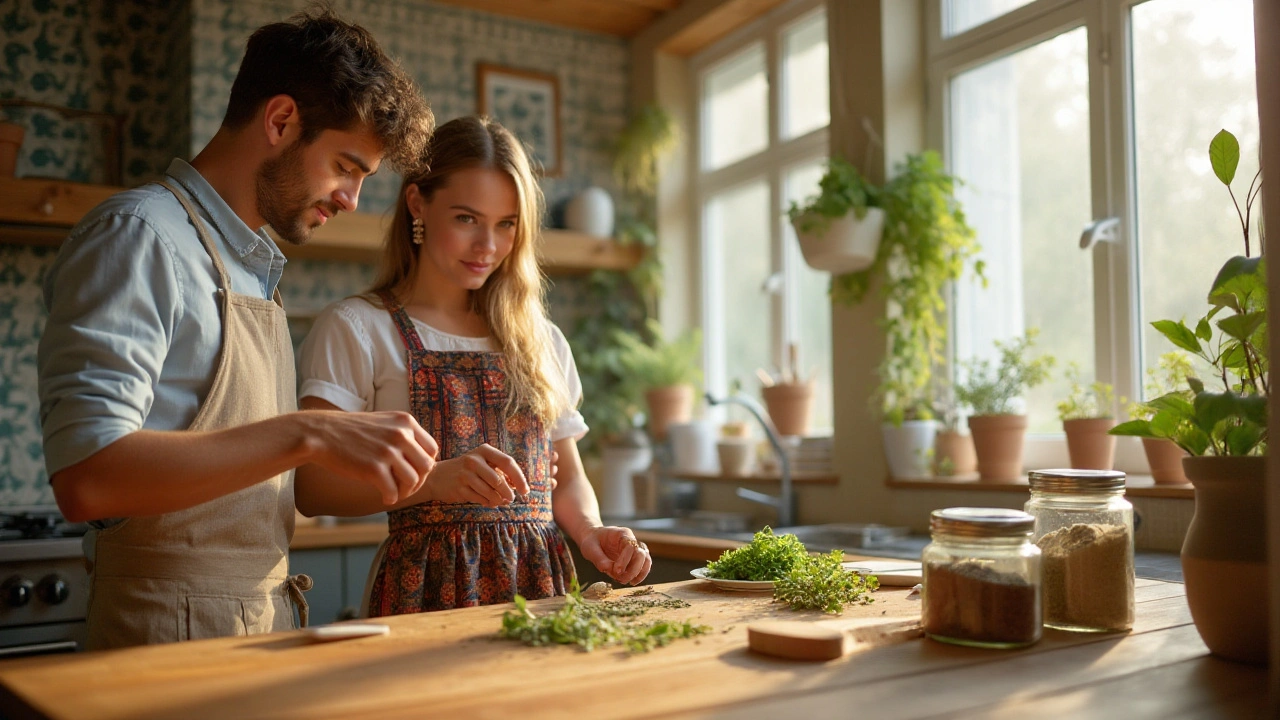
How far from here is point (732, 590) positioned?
1.48 metres

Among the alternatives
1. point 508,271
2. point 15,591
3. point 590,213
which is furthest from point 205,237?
point 590,213

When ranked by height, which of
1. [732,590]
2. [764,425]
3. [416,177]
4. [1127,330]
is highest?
[416,177]

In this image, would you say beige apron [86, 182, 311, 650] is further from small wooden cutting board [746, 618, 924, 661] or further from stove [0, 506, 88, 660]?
stove [0, 506, 88, 660]

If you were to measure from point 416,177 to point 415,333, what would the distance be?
0.29 meters

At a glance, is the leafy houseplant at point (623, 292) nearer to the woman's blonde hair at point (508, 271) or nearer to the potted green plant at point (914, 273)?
the potted green plant at point (914, 273)

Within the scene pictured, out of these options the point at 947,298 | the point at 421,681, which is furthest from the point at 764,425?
the point at 421,681

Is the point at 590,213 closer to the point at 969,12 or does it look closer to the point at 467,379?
the point at 969,12

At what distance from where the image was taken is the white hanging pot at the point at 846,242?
2941 millimetres

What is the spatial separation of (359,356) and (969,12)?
7.42 ft

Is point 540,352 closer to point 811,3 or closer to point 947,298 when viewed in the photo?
point 947,298

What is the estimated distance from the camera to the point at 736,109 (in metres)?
4.20

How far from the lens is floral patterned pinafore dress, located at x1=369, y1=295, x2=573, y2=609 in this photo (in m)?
1.68

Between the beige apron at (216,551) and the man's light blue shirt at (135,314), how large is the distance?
35 millimetres

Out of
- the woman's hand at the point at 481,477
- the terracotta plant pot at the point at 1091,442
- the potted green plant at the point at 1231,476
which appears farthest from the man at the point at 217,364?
the terracotta plant pot at the point at 1091,442
